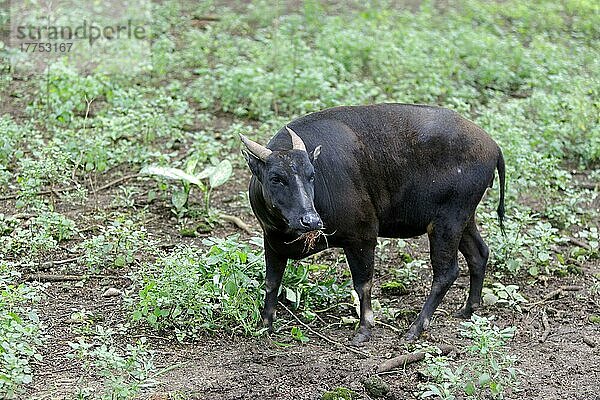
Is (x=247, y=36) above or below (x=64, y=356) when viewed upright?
below

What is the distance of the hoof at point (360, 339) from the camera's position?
284 inches

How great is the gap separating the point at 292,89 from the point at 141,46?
9.52ft

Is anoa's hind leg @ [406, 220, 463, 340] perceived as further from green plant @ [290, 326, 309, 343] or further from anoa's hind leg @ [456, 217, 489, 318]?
green plant @ [290, 326, 309, 343]

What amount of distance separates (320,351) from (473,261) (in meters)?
1.71

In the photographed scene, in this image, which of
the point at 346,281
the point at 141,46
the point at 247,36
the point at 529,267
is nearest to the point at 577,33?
the point at 247,36

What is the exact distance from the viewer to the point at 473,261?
313 inches

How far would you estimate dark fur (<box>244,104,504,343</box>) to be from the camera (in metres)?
7.22

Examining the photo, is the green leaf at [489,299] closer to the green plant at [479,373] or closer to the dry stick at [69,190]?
the green plant at [479,373]

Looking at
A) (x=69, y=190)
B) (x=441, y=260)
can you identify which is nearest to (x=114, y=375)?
(x=441, y=260)

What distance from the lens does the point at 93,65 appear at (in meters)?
12.9

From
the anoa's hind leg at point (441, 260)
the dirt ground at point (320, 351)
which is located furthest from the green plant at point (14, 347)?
the anoa's hind leg at point (441, 260)

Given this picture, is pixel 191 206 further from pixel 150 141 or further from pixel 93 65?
pixel 93 65

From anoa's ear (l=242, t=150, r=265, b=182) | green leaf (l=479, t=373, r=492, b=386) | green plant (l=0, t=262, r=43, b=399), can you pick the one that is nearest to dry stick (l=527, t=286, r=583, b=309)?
green leaf (l=479, t=373, r=492, b=386)

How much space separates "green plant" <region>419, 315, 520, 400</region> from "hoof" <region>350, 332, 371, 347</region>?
0.93m
